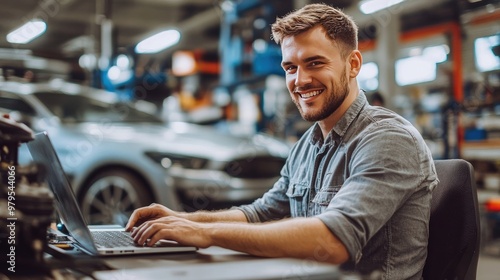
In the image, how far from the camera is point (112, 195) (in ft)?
13.4

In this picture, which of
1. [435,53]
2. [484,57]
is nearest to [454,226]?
[484,57]

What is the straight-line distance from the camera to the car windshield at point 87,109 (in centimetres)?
446

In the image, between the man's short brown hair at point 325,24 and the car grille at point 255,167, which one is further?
the car grille at point 255,167

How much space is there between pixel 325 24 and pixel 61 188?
70 cm

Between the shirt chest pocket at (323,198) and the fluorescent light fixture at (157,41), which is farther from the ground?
the fluorescent light fixture at (157,41)

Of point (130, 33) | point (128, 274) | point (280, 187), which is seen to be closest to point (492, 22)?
point (280, 187)

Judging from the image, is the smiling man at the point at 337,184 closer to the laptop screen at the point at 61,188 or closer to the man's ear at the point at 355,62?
the man's ear at the point at 355,62

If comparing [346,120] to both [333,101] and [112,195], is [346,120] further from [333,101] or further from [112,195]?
[112,195]

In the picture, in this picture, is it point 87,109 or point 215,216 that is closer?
point 215,216

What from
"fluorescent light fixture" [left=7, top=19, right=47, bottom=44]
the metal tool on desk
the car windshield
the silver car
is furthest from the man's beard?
"fluorescent light fixture" [left=7, top=19, right=47, bottom=44]

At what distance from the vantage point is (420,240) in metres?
1.25

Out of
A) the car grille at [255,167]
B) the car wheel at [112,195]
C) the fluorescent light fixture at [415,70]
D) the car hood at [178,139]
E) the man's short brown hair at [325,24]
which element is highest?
the fluorescent light fixture at [415,70]

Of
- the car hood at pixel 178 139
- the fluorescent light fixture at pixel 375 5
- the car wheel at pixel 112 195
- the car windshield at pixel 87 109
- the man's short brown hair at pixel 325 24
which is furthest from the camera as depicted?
the fluorescent light fixture at pixel 375 5

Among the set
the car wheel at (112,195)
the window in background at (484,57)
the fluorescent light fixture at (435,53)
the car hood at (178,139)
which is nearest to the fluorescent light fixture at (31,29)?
the car hood at (178,139)
